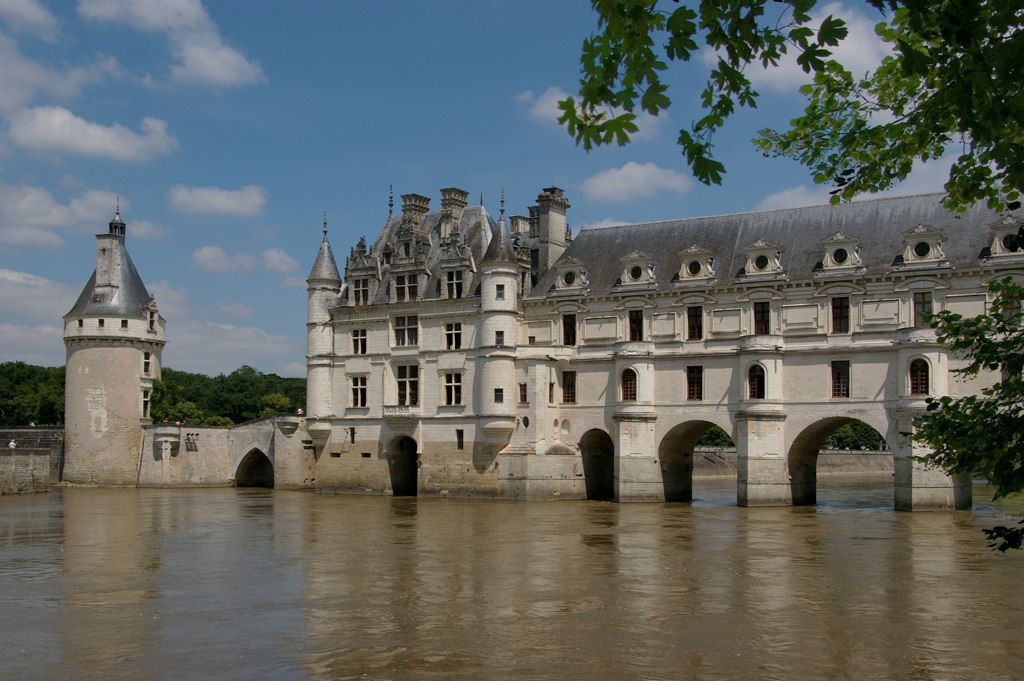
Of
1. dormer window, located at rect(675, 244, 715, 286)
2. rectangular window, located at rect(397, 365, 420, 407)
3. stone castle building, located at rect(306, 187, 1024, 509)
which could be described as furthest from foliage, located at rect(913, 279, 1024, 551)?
rectangular window, located at rect(397, 365, 420, 407)

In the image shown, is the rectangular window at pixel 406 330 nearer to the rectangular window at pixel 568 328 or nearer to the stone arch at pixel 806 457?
the rectangular window at pixel 568 328

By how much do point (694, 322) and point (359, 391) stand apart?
15.7 metres

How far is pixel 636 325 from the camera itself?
4250 centimetres

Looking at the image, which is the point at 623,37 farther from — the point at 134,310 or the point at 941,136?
the point at 134,310

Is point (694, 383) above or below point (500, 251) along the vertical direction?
below

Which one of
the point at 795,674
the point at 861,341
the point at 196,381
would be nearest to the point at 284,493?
the point at 861,341

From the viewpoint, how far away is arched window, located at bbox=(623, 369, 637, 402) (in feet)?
137

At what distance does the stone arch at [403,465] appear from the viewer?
47375mm

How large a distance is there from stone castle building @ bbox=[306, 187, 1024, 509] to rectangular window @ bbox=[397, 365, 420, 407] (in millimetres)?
86

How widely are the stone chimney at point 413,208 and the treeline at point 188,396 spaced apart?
1827 centimetres

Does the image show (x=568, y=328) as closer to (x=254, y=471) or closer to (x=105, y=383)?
(x=254, y=471)

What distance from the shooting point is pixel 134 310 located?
55250 mm

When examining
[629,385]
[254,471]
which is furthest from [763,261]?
[254,471]

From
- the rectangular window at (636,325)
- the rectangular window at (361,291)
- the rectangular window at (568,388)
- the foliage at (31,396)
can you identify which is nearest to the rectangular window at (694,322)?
the rectangular window at (636,325)
